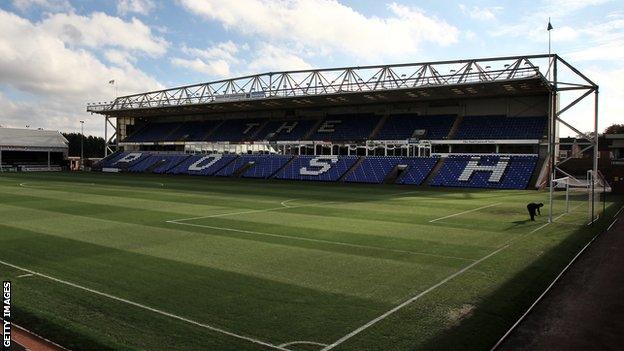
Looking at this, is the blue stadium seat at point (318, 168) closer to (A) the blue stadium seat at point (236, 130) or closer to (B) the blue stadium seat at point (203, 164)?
(B) the blue stadium seat at point (203, 164)

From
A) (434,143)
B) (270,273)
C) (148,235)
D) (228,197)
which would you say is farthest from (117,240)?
(434,143)

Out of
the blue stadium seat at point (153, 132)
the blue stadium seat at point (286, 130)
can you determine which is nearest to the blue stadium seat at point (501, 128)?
the blue stadium seat at point (286, 130)

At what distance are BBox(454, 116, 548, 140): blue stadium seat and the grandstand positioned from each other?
0.34ft

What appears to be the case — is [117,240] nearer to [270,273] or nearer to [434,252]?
[270,273]

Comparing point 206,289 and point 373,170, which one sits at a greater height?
point 373,170

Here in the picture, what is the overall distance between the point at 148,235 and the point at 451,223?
12.2 meters

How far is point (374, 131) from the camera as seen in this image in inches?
2223

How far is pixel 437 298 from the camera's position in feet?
31.9

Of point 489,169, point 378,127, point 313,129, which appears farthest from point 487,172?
point 313,129

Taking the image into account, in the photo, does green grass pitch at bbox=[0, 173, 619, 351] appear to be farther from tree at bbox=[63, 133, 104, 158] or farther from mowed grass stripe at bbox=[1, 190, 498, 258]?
tree at bbox=[63, 133, 104, 158]

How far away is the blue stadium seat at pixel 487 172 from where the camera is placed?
42734 millimetres

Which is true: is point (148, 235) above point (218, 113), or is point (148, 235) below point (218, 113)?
below

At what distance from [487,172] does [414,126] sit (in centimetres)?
1217

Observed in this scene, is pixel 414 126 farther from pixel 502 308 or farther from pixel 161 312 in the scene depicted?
pixel 161 312
